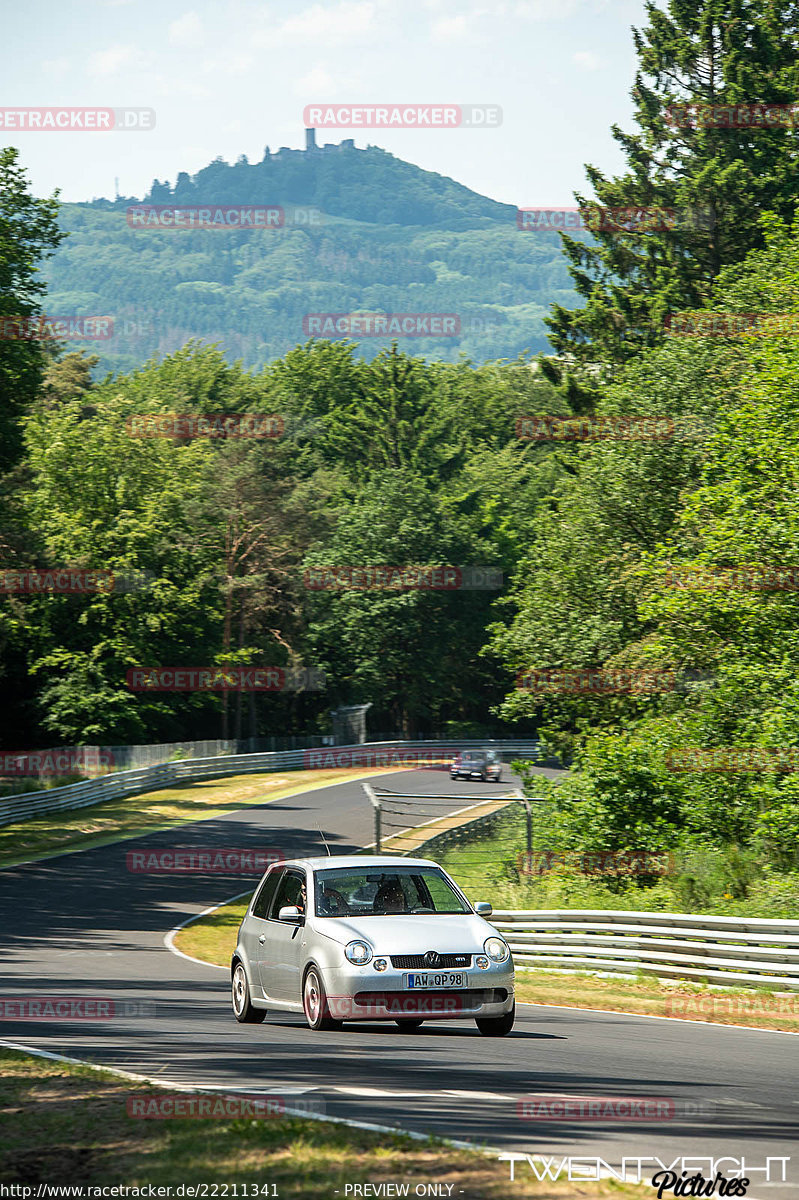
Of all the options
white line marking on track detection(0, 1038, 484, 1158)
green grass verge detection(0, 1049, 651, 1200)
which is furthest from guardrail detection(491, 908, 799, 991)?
green grass verge detection(0, 1049, 651, 1200)

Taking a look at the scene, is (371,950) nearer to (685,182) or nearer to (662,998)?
(662,998)

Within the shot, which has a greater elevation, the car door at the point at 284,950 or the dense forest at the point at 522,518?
the dense forest at the point at 522,518

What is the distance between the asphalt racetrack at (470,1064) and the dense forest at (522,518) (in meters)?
9.28

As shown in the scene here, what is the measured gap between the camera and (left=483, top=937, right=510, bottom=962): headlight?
11078mm

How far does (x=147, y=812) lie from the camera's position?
4912cm

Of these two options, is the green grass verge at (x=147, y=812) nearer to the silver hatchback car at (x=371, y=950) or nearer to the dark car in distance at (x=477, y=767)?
the dark car in distance at (x=477, y=767)

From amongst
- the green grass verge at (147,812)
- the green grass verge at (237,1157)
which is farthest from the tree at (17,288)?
the green grass verge at (237,1157)

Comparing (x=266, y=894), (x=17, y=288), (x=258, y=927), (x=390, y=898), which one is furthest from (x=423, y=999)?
(x=17, y=288)

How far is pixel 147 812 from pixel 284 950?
38212mm

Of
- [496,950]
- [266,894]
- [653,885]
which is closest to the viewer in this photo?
[496,950]

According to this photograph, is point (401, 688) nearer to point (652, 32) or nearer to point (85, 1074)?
point (652, 32)

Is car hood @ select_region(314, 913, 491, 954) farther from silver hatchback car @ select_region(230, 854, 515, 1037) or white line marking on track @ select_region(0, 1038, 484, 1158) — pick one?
white line marking on track @ select_region(0, 1038, 484, 1158)

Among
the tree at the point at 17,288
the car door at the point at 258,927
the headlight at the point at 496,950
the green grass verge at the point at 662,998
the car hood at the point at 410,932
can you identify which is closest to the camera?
the car hood at the point at 410,932

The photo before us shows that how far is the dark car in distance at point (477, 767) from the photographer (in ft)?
208
